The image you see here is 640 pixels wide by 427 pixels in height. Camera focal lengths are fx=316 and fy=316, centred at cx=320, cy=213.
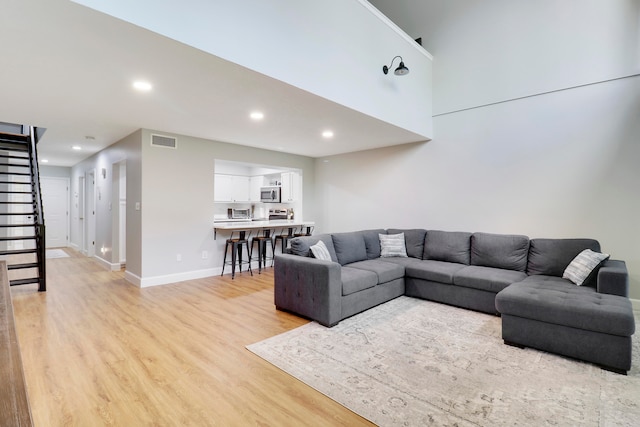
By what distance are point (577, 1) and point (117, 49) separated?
5198 millimetres

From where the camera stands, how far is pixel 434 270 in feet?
13.3

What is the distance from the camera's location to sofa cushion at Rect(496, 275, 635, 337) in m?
2.40

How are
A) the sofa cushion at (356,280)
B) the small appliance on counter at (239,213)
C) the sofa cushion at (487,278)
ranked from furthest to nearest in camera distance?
the small appliance on counter at (239,213)
the sofa cushion at (487,278)
the sofa cushion at (356,280)

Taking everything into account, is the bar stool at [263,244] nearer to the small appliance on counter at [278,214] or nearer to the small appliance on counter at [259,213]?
the small appliance on counter at [278,214]

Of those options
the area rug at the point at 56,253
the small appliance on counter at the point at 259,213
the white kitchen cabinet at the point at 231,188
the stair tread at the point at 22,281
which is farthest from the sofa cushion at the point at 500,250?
the area rug at the point at 56,253

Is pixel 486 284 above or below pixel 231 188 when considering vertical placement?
below

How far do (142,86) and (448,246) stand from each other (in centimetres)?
424

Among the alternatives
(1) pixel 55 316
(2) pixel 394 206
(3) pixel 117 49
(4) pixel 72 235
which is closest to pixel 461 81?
(2) pixel 394 206

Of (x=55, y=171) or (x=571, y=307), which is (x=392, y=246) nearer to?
(x=571, y=307)

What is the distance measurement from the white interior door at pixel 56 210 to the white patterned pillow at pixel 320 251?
8946 mm

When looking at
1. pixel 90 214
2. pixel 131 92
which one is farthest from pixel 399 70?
pixel 90 214

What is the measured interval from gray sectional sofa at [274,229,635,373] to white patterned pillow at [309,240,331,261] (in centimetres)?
11

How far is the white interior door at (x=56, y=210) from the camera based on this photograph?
8820mm

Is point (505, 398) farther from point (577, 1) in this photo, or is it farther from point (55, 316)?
point (577, 1)
